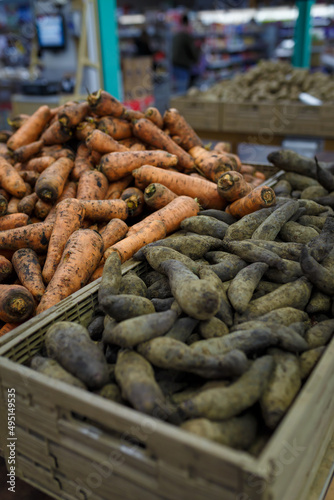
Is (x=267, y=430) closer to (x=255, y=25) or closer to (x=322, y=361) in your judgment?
(x=322, y=361)

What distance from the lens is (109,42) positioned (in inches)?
235

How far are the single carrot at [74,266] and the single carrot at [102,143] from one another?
0.70m

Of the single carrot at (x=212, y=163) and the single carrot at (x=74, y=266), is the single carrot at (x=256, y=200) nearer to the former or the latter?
the single carrot at (x=212, y=163)

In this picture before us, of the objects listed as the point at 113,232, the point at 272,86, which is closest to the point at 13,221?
the point at 113,232

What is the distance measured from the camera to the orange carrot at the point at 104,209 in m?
1.95

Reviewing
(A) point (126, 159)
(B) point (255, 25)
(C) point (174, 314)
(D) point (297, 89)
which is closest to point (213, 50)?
(B) point (255, 25)

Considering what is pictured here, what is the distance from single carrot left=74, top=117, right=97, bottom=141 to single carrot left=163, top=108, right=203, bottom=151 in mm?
496

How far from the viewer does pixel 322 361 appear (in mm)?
1080

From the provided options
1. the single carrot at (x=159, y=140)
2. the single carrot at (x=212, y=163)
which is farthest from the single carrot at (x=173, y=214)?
the single carrot at (x=159, y=140)

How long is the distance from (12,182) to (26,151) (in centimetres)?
38

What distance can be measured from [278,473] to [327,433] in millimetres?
576

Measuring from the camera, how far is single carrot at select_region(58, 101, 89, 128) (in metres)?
2.43

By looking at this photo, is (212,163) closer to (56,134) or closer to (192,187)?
(192,187)

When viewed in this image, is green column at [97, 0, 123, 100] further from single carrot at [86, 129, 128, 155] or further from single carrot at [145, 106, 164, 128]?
single carrot at [86, 129, 128, 155]
